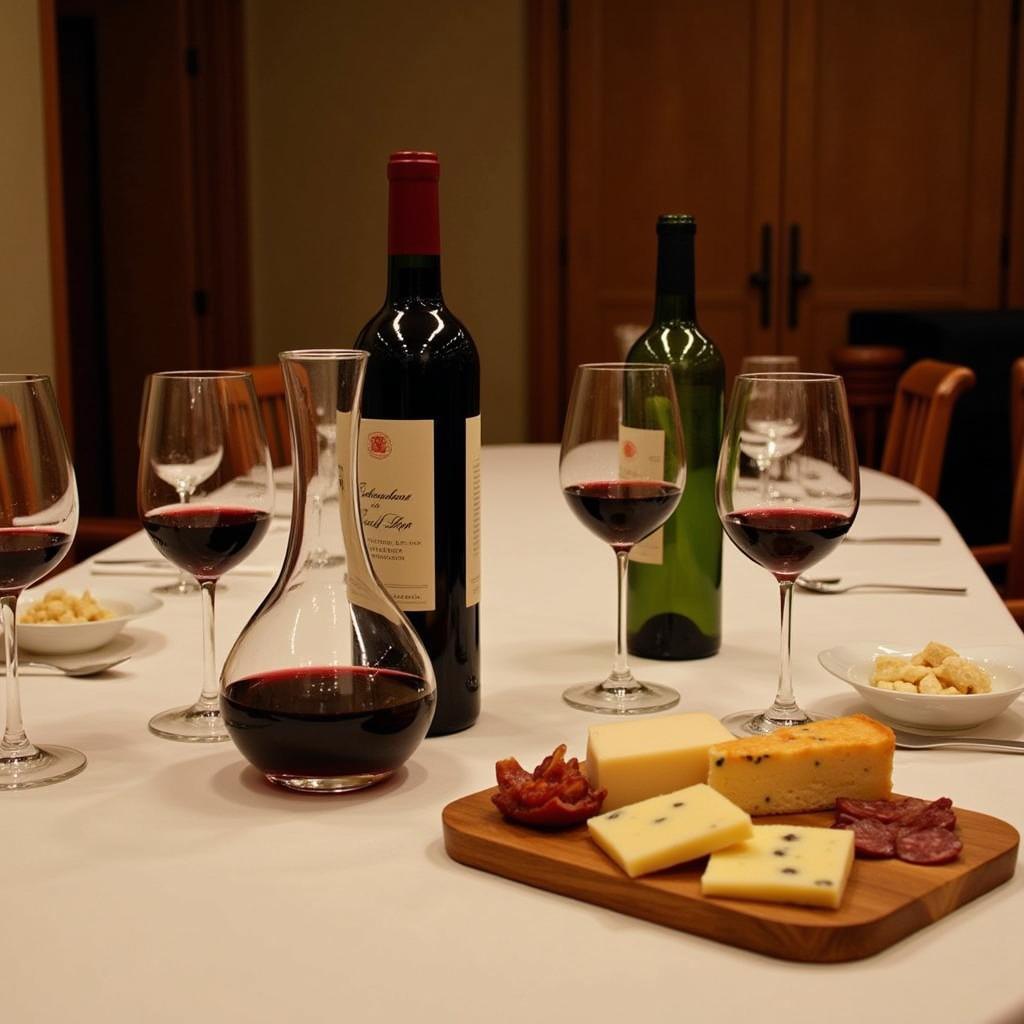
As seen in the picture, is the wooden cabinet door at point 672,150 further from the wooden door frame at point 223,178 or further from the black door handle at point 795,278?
the wooden door frame at point 223,178

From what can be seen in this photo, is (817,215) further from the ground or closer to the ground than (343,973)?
further from the ground

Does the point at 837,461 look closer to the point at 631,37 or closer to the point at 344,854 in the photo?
the point at 344,854

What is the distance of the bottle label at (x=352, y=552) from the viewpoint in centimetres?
89

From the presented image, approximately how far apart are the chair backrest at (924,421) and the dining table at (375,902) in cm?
145

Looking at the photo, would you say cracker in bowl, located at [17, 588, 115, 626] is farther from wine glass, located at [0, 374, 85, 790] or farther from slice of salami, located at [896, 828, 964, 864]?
slice of salami, located at [896, 828, 964, 864]

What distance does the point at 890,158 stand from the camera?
505 cm

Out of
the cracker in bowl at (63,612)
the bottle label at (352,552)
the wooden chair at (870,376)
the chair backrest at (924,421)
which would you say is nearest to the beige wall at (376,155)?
the wooden chair at (870,376)

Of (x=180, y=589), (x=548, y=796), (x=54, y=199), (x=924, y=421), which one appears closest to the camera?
(x=548, y=796)

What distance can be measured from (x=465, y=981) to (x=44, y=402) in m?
0.49

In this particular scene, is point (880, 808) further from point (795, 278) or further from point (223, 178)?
point (223, 178)

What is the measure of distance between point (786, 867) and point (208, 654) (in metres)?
0.50

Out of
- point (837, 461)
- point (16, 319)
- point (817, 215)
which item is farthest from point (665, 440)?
point (817, 215)

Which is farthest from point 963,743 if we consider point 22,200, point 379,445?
point 22,200

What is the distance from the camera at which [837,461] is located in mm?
1028
